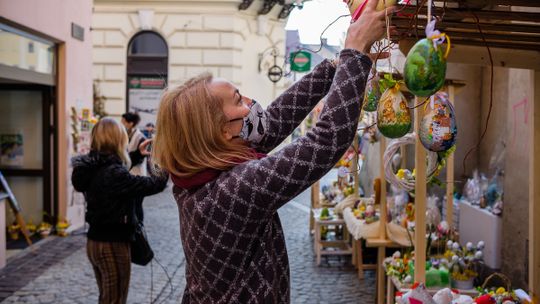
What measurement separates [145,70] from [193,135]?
14.4 meters

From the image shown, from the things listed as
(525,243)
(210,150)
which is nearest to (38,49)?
(525,243)

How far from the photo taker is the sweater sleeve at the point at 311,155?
5.04ft

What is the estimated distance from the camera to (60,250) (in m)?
7.70

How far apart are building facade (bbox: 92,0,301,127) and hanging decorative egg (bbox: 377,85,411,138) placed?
13.0 metres

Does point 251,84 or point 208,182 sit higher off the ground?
point 251,84

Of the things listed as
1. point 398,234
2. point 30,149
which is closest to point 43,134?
point 30,149

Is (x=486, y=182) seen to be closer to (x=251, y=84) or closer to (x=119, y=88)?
(x=251, y=84)

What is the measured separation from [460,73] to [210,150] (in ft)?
19.5

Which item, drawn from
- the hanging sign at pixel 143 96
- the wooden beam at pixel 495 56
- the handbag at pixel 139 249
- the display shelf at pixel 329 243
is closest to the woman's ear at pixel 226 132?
the wooden beam at pixel 495 56

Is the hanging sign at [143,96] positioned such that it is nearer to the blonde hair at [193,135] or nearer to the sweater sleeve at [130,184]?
the sweater sleeve at [130,184]

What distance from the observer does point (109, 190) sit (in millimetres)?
4098

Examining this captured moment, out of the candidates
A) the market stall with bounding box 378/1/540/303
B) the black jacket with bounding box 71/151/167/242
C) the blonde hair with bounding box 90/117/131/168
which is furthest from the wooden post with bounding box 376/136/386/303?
the blonde hair with bounding box 90/117/131/168

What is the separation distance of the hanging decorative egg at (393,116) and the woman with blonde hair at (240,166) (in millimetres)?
390

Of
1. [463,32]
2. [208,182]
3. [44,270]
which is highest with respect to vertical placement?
[463,32]
